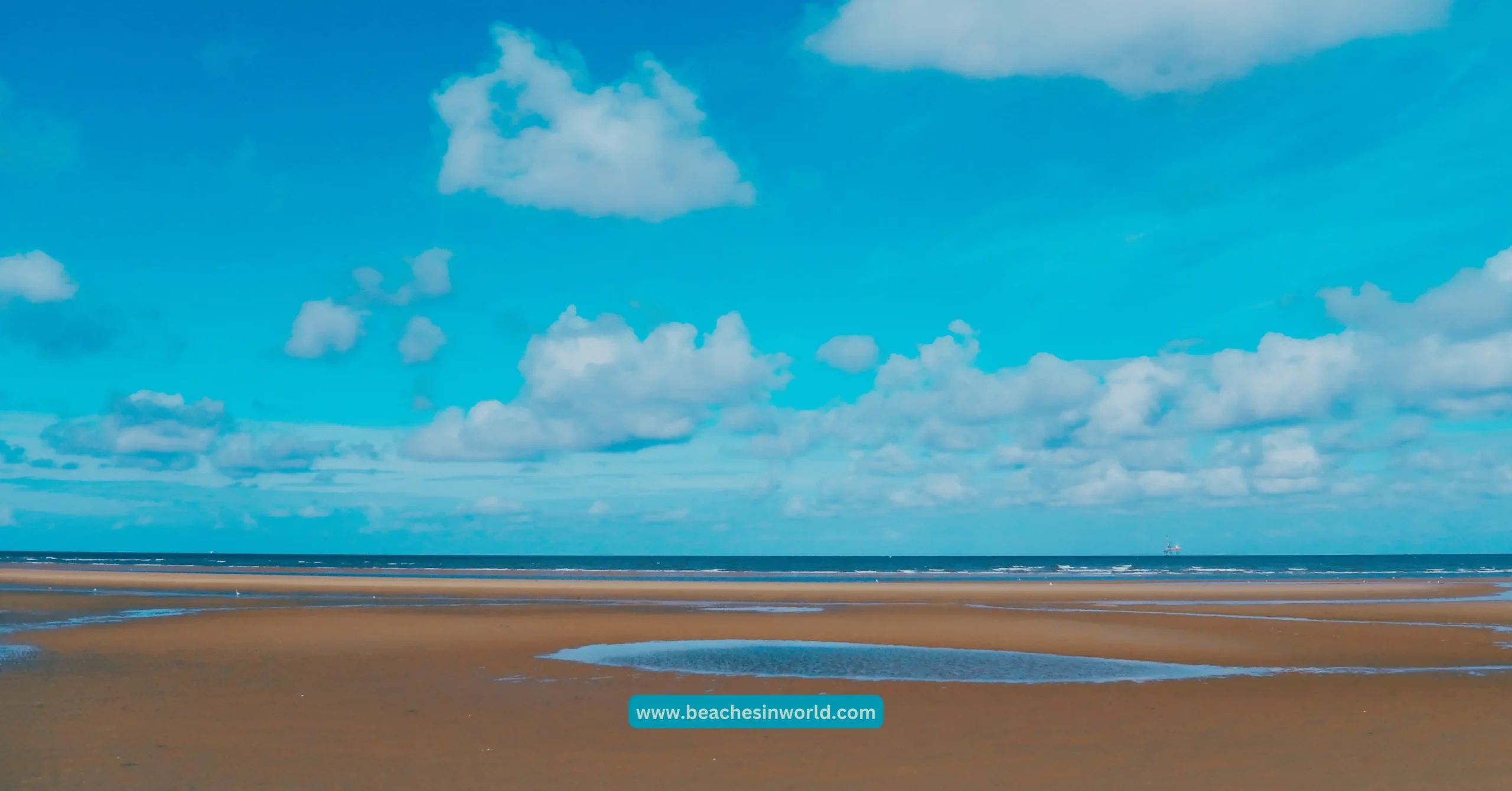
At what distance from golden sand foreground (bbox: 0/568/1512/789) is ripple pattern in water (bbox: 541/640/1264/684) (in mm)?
890

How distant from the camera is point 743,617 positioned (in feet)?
114

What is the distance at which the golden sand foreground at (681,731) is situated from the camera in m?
11.3

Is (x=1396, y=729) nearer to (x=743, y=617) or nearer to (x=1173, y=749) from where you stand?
(x=1173, y=749)

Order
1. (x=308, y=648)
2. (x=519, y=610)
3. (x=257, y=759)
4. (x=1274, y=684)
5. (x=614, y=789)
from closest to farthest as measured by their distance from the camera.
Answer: (x=614, y=789) < (x=257, y=759) < (x=1274, y=684) < (x=308, y=648) < (x=519, y=610)

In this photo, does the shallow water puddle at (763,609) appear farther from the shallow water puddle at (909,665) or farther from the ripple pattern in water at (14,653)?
the ripple pattern in water at (14,653)

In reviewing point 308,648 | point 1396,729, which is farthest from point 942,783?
point 308,648

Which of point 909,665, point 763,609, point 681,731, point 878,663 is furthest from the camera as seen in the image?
point 763,609

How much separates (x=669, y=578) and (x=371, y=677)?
6603cm

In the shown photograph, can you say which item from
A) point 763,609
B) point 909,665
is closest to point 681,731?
point 909,665

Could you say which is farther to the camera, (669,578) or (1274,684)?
(669,578)

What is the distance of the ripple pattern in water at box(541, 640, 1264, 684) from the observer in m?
19.5

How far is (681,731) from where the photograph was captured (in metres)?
13.6

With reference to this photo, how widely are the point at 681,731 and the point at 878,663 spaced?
356 inches

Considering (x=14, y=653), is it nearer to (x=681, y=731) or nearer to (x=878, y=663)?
(x=681, y=731)
